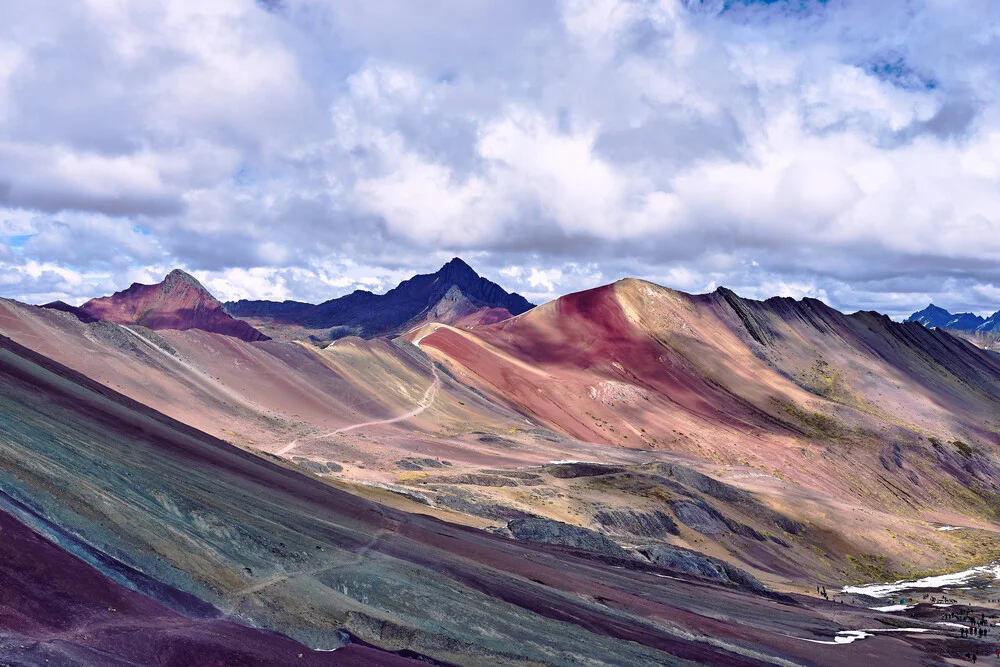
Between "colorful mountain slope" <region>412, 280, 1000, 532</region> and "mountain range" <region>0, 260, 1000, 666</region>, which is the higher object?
"colorful mountain slope" <region>412, 280, 1000, 532</region>

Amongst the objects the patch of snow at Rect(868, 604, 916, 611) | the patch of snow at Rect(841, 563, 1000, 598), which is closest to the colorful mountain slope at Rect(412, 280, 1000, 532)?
the patch of snow at Rect(841, 563, 1000, 598)

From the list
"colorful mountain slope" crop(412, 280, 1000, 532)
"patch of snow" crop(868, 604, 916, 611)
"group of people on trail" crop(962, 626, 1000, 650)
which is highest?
"colorful mountain slope" crop(412, 280, 1000, 532)

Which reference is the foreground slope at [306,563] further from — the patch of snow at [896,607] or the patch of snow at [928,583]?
the patch of snow at [928,583]

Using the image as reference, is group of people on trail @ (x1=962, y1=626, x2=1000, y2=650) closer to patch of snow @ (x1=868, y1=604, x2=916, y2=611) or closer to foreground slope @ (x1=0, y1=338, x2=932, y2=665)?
patch of snow @ (x1=868, y1=604, x2=916, y2=611)

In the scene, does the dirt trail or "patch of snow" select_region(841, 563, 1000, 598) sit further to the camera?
the dirt trail

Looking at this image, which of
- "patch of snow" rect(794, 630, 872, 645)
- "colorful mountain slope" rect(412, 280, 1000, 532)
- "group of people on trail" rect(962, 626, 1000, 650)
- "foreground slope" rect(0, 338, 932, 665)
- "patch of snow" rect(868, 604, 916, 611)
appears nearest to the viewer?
"foreground slope" rect(0, 338, 932, 665)

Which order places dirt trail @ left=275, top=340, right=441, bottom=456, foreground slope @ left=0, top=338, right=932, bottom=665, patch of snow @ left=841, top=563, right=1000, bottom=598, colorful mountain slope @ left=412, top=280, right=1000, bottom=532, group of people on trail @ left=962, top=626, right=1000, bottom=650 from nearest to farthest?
1. foreground slope @ left=0, top=338, right=932, bottom=665
2. group of people on trail @ left=962, top=626, right=1000, bottom=650
3. patch of snow @ left=841, top=563, right=1000, bottom=598
4. dirt trail @ left=275, top=340, right=441, bottom=456
5. colorful mountain slope @ left=412, top=280, right=1000, bottom=532
